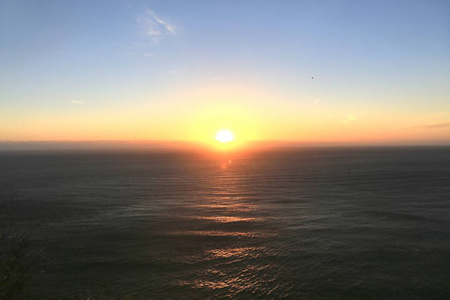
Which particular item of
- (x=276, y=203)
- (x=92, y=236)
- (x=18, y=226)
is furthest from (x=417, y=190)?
(x=18, y=226)

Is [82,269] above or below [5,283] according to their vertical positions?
below

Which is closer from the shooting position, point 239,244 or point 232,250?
point 232,250

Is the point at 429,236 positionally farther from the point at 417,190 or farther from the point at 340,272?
the point at 417,190

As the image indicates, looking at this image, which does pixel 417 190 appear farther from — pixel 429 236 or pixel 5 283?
pixel 5 283

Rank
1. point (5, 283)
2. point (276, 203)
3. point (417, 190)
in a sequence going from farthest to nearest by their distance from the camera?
point (417, 190), point (276, 203), point (5, 283)

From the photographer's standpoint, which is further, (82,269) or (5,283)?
(82,269)

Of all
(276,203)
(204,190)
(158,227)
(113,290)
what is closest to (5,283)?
(113,290)

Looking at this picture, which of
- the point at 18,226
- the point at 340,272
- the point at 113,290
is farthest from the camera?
the point at 18,226

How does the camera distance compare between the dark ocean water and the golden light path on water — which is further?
the golden light path on water

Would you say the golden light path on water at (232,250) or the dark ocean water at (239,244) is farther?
the golden light path on water at (232,250)
